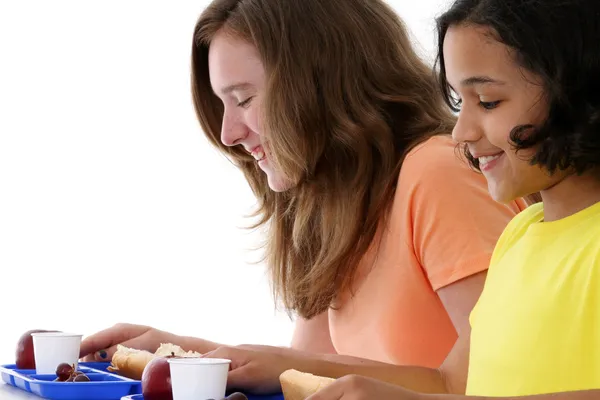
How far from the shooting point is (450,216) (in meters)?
1.75

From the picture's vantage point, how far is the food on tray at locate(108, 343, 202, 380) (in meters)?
1.65

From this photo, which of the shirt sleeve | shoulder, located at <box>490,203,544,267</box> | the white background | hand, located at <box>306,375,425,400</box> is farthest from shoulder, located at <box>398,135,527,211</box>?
the white background

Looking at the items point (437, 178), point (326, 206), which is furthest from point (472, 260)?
point (326, 206)

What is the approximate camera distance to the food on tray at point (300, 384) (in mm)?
1335

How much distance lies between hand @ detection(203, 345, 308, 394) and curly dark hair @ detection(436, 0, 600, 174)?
24.0 inches

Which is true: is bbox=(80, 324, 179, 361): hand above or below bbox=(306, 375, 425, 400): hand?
below

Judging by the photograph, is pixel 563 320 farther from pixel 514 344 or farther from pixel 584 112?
pixel 584 112

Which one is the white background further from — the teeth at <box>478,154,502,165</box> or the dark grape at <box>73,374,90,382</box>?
the teeth at <box>478,154,502,165</box>

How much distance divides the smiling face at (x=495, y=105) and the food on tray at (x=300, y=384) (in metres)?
0.37

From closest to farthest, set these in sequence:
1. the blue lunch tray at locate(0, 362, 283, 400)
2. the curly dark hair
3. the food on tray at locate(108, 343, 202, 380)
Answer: the curly dark hair < the blue lunch tray at locate(0, 362, 283, 400) < the food on tray at locate(108, 343, 202, 380)

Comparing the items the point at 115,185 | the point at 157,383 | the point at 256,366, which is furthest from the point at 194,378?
the point at 115,185

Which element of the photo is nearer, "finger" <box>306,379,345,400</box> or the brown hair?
"finger" <box>306,379,345,400</box>

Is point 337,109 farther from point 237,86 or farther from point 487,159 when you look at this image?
point 487,159

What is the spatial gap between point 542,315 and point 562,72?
318 millimetres
